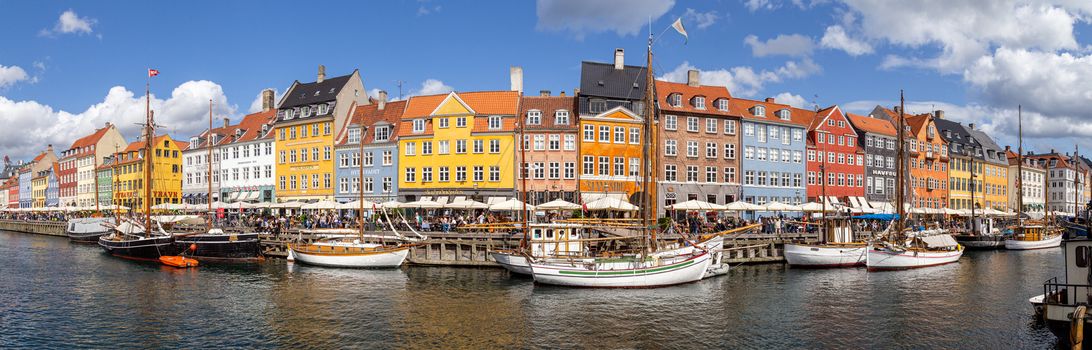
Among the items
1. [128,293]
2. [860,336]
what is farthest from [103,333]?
[860,336]

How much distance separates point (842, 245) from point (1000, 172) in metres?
73.0

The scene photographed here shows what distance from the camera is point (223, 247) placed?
4716 centimetres

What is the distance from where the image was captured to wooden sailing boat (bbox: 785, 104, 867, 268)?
144 ft

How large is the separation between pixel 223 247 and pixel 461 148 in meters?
23.4

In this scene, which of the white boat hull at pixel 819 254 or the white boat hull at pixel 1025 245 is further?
the white boat hull at pixel 1025 245

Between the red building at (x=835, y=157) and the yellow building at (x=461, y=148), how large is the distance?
32.6 metres

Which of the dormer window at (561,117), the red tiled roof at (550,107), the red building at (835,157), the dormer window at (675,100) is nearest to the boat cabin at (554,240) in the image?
the red tiled roof at (550,107)

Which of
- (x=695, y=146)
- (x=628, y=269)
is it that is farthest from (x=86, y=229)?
(x=628, y=269)

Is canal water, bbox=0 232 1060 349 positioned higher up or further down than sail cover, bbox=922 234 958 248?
further down

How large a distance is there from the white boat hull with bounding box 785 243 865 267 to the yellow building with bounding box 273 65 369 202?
44.9 m

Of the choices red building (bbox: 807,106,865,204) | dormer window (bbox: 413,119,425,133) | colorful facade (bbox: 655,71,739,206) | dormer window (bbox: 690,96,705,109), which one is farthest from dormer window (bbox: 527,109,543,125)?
red building (bbox: 807,106,865,204)

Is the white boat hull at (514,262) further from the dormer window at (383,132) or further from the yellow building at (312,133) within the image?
the yellow building at (312,133)

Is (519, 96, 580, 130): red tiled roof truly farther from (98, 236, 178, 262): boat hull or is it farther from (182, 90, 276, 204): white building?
(182, 90, 276, 204): white building

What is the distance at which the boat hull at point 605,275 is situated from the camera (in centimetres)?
3456
